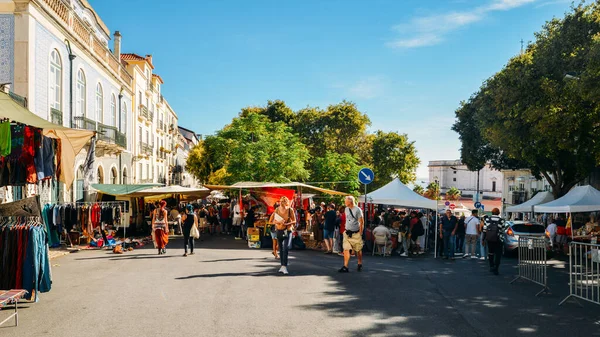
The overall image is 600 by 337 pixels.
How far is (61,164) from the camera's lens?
1002cm

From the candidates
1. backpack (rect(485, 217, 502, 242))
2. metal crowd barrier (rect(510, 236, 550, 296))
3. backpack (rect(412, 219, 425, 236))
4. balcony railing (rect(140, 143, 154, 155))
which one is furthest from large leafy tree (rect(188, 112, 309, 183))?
metal crowd barrier (rect(510, 236, 550, 296))

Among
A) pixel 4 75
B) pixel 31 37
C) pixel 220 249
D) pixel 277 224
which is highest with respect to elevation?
pixel 31 37

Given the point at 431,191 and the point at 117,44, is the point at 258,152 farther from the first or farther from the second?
the point at 431,191

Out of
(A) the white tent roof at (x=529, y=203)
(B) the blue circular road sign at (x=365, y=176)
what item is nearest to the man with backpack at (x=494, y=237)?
(B) the blue circular road sign at (x=365, y=176)

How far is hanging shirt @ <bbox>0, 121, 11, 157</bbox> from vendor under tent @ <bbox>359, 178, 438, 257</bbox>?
40.9 ft

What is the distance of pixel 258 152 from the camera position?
30984 millimetres

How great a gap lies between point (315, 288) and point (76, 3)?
21480 millimetres

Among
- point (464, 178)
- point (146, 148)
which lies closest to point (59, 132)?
point (146, 148)

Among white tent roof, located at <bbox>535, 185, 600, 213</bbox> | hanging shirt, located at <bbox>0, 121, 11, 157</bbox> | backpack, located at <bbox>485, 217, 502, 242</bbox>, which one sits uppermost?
hanging shirt, located at <bbox>0, 121, 11, 157</bbox>

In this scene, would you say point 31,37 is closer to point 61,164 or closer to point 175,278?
point 61,164

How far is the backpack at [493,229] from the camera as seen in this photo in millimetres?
13055

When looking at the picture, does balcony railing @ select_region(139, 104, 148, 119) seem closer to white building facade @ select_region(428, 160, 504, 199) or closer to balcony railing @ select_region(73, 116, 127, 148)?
balcony railing @ select_region(73, 116, 127, 148)

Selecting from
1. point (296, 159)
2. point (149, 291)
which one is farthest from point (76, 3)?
point (149, 291)

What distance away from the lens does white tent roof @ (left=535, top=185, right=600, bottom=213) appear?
1859cm
